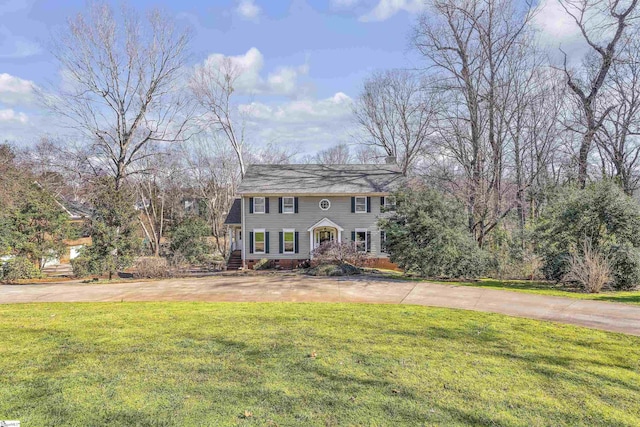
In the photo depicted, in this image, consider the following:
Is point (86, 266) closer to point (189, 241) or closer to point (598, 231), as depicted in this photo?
point (189, 241)

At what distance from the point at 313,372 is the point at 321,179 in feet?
59.7

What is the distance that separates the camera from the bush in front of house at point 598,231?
33.4ft

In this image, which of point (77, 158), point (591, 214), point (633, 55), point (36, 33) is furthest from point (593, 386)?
point (36, 33)

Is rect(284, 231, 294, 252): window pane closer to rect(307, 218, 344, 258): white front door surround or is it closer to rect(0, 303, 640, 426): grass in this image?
rect(307, 218, 344, 258): white front door surround

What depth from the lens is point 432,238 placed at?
13055mm

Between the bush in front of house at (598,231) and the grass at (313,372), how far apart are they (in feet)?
19.1

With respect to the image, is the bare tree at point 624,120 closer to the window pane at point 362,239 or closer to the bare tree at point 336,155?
the window pane at point 362,239

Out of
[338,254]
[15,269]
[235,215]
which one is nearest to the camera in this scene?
[15,269]

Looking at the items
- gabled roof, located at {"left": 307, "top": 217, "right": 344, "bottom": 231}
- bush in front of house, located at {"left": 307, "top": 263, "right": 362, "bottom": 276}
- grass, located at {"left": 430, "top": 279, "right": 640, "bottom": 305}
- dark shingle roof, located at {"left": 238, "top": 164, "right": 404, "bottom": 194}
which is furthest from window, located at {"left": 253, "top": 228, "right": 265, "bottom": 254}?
grass, located at {"left": 430, "top": 279, "right": 640, "bottom": 305}

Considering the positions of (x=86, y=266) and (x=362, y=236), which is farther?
(x=362, y=236)

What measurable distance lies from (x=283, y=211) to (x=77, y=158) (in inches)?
440

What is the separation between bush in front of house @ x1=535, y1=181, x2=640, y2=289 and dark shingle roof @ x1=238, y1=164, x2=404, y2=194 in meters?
9.54

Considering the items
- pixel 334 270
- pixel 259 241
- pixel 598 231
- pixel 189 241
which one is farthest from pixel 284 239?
pixel 598 231

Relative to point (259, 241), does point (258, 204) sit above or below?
above
